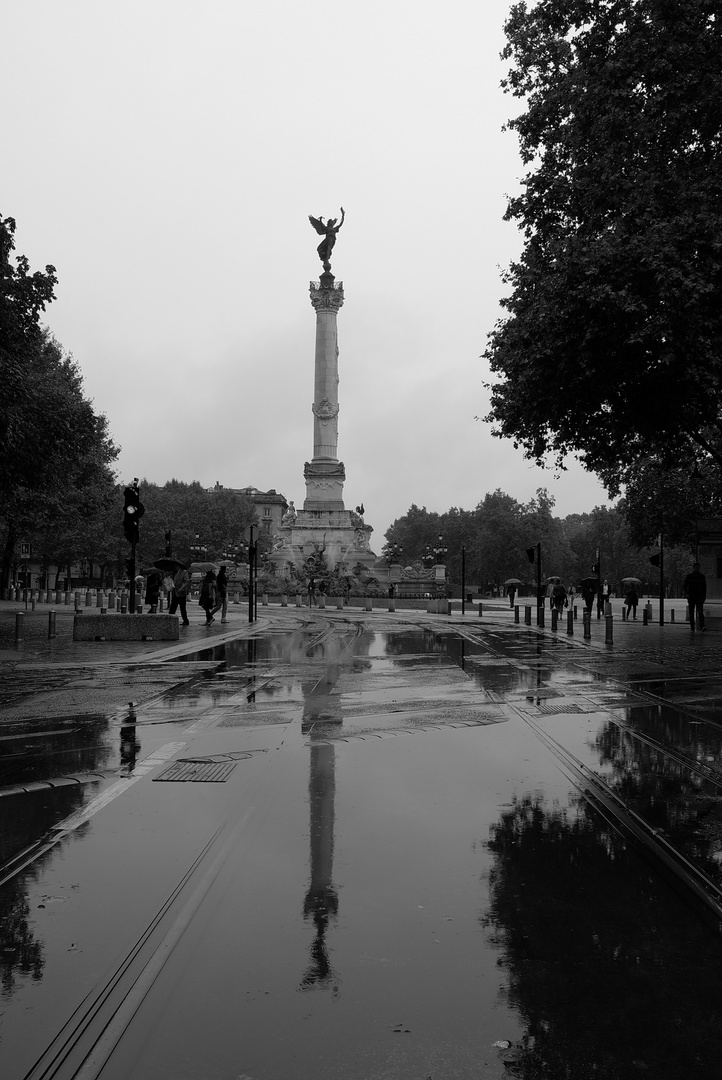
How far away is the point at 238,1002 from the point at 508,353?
20.8 meters

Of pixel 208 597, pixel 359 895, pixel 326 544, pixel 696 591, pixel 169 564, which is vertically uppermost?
pixel 326 544

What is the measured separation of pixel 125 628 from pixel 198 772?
661 inches

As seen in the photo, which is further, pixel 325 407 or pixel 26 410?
pixel 325 407

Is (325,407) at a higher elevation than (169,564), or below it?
higher

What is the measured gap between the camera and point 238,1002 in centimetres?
393

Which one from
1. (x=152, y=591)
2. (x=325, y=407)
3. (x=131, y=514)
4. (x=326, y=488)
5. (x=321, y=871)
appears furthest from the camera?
(x=326, y=488)

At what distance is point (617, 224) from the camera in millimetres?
21031

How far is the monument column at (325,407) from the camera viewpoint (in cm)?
8275

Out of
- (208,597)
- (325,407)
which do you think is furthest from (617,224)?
(325,407)

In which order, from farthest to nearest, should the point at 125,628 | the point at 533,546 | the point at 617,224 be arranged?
the point at 533,546 → the point at 125,628 → the point at 617,224

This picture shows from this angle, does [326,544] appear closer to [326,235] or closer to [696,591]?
[326,235]

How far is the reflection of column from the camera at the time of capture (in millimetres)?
4289

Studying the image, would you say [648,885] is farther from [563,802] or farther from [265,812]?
[265,812]

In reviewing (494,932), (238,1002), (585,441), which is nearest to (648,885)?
(494,932)
